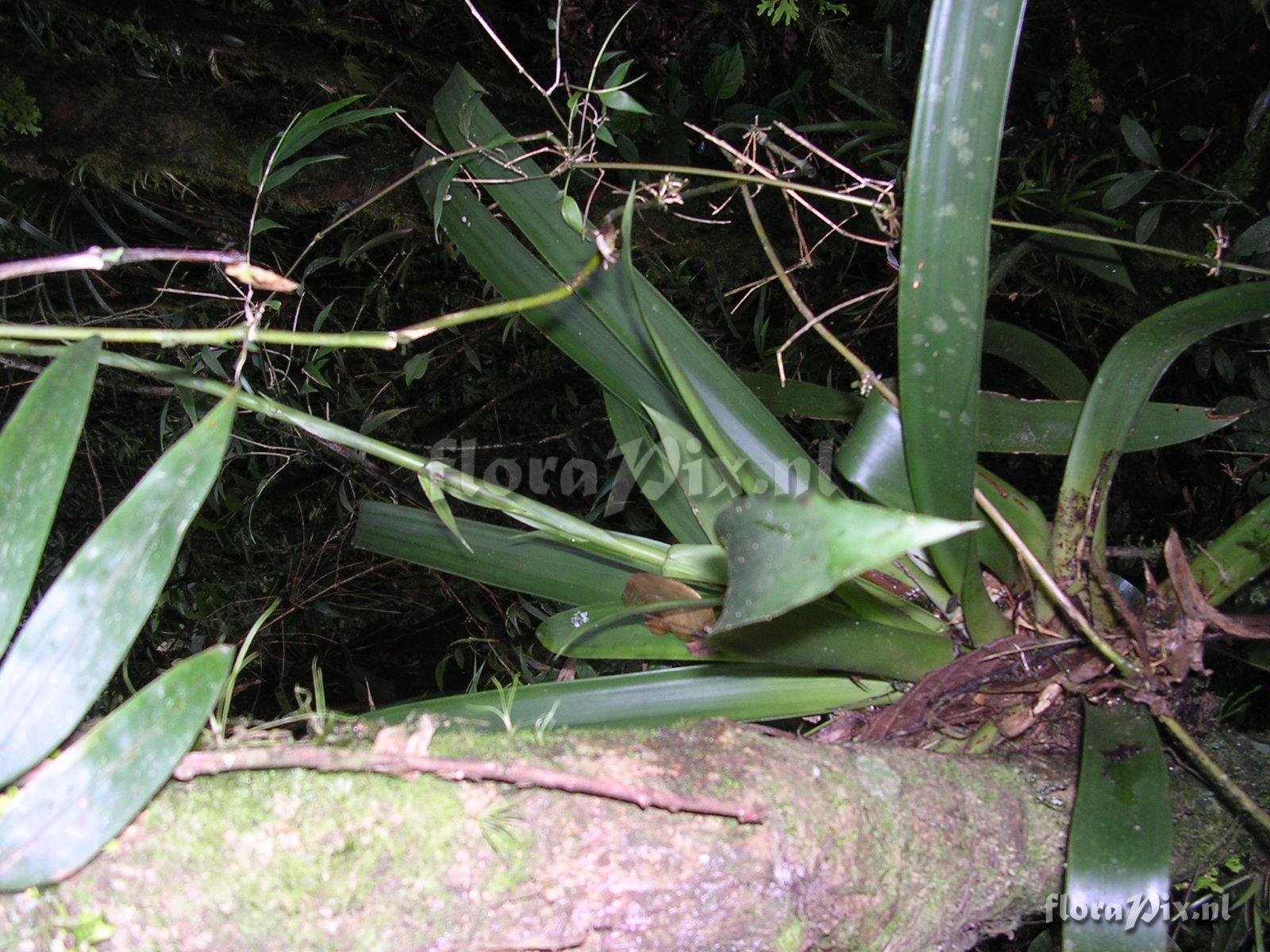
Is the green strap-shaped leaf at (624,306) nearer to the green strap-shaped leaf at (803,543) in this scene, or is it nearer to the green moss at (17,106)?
the green strap-shaped leaf at (803,543)

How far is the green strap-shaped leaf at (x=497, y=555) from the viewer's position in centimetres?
85

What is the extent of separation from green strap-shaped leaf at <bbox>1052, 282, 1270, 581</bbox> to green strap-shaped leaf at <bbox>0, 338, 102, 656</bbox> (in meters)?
0.73

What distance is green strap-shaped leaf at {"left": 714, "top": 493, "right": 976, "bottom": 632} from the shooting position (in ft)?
1.12

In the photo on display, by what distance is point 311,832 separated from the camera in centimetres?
36

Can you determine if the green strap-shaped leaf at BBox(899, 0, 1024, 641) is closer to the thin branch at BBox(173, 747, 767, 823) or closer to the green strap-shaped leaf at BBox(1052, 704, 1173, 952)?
the green strap-shaped leaf at BBox(1052, 704, 1173, 952)

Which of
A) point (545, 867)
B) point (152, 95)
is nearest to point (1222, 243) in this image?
point (545, 867)

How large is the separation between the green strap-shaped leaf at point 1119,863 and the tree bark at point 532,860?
0.13 m

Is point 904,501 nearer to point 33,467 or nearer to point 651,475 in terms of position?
point 651,475

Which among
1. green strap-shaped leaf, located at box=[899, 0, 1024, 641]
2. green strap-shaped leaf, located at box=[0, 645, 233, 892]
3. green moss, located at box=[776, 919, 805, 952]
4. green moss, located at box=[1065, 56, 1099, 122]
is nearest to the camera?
green strap-shaped leaf, located at box=[0, 645, 233, 892]

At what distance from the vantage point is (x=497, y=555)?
87cm

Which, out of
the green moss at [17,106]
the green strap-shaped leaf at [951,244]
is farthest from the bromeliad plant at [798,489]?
the green moss at [17,106]

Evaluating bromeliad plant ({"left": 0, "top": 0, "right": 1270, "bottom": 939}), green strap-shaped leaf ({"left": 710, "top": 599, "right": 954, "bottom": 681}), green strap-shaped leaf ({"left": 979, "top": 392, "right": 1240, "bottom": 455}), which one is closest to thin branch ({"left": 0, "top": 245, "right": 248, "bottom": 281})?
bromeliad plant ({"left": 0, "top": 0, "right": 1270, "bottom": 939})

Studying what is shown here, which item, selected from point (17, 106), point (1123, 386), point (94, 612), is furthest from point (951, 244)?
point (17, 106)

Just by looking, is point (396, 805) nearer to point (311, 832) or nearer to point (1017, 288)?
point (311, 832)
